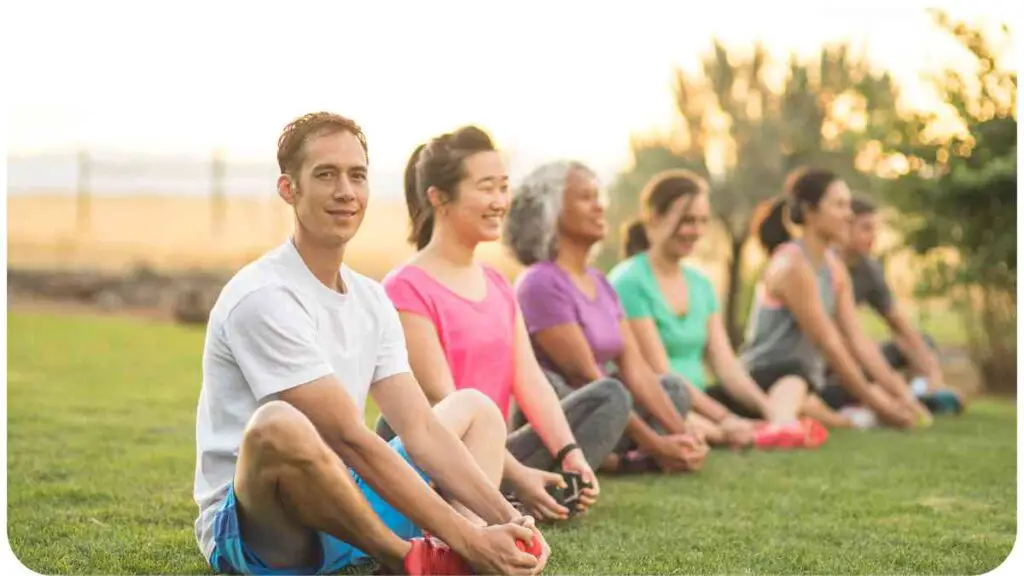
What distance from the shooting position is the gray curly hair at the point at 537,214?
5.44m

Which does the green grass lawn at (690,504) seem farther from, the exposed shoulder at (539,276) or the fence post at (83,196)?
the fence post at (83,196)

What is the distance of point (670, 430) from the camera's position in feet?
18.8

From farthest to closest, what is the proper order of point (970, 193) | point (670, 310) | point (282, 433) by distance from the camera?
point (970, 193) < point (670, 310) < point (282, 433)

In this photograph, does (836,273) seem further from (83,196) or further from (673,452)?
(83,196)

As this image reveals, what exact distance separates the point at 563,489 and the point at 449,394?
0.53 metres

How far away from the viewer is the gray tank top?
24.8 feet

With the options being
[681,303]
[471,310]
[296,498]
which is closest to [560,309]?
[471,310]

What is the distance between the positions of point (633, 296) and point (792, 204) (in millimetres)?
1679

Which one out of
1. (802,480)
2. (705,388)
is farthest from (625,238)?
(802,480)

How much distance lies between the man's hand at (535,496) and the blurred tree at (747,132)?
33.8 feet

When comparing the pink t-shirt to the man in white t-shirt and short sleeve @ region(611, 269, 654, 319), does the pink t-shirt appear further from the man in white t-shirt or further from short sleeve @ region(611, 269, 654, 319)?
short sleeve @ region(611, 269, 654, 319)

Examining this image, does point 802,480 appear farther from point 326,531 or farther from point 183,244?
point 183,244

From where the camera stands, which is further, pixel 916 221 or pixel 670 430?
pixel 916 221

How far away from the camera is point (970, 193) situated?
30.9ft
